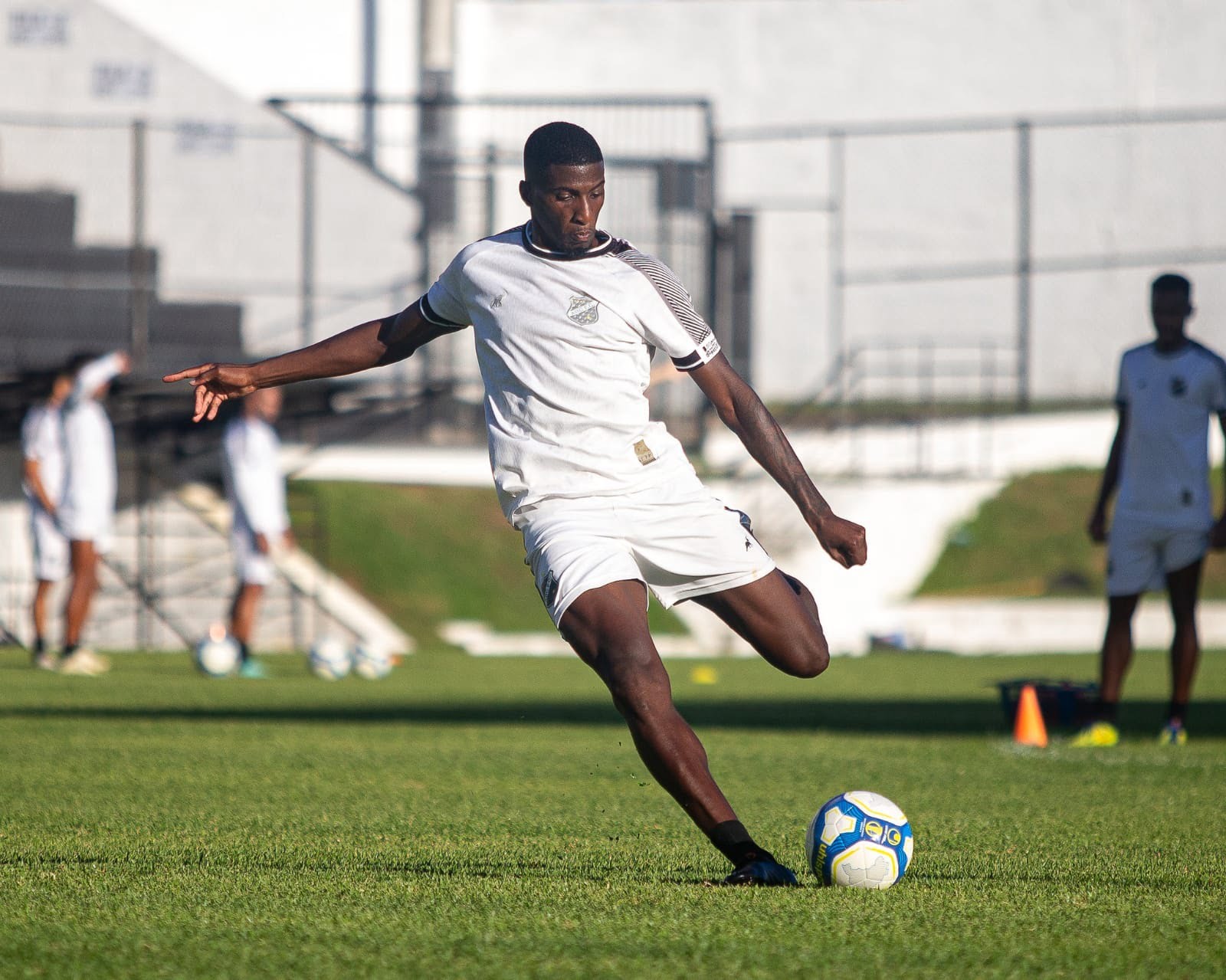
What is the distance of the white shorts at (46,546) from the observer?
16.5 metres

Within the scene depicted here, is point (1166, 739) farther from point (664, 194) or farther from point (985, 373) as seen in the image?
point (985, 373)

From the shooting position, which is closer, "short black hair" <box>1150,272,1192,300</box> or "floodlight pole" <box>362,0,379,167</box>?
"short black hair" <box>1150,272,1192,300</box>

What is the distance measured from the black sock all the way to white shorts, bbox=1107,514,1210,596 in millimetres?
5332

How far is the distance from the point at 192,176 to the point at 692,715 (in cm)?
1242

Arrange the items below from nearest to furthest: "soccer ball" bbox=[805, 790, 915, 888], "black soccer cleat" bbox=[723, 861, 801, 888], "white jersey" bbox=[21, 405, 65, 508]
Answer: "black soccer cleat" bbox=[723, 861, 801, 888]
"soccer ball" bbox=[805, 790, 915, 888]
"white jersey" bbox=[21, 405, 65, 508]

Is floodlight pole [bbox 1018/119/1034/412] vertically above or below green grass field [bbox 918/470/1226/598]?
above

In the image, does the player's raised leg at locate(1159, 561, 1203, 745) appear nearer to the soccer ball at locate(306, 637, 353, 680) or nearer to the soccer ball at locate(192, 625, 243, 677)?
the soccer ball at locate(306, 637, 353, 680)

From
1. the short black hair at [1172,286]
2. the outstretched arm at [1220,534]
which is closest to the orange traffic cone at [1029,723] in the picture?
the outstretched arm at [1220,534]

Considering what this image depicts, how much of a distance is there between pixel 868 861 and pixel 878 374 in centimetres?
2102

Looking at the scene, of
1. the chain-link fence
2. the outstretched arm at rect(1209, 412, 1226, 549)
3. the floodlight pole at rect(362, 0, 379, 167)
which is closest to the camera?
the outstretched arm at rect(1209, 412, 1226, 549)

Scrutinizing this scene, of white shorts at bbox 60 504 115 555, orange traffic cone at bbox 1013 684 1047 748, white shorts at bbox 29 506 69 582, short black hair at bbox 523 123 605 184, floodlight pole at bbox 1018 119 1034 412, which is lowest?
orange traffic cone at bbox 1013 684 1047 748

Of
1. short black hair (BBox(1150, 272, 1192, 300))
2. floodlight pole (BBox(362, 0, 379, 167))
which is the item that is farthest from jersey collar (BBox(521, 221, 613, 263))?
floodlight pole (BBox(362, 0, 379, 167))

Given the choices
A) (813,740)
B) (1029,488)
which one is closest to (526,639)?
(1029,488)

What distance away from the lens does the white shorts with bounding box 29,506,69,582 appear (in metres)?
16.5
